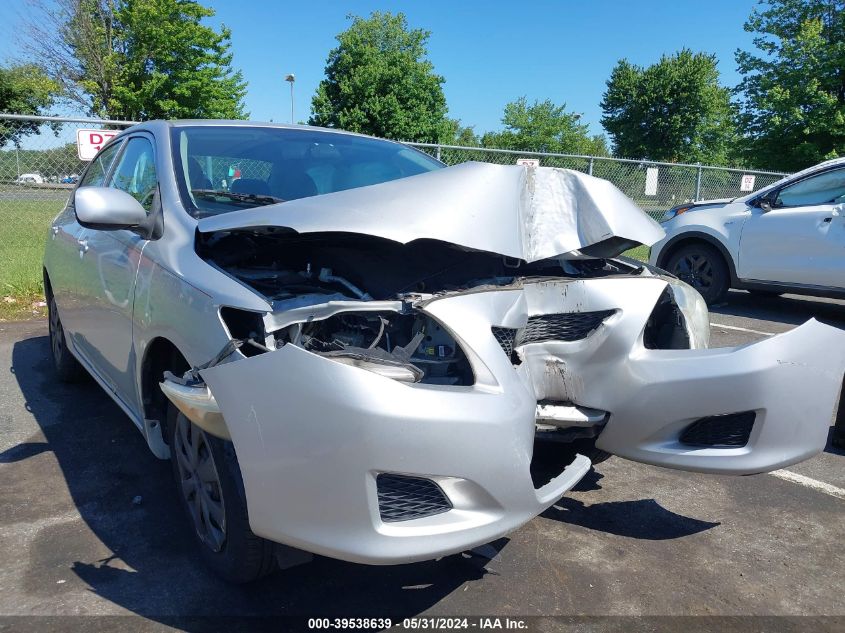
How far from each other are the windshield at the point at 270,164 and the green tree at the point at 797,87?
79.7 ft

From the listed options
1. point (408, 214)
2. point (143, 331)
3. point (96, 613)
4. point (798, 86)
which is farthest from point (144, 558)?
point (798, 86)

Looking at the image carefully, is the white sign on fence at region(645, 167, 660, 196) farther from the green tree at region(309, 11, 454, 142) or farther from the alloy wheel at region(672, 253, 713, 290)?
the green tree at region(309, 11, 454, 142)

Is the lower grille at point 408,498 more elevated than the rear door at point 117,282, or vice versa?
the rear door at point 117,282

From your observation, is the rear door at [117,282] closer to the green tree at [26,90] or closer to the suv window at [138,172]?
the suv window at [138,172]

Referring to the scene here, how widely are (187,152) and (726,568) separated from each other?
3.06 m

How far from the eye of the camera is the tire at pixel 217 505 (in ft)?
7.27

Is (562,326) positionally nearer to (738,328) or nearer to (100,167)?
(100,167)

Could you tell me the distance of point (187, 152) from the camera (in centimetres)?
314

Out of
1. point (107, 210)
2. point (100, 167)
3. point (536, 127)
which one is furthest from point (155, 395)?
point (536, 127)

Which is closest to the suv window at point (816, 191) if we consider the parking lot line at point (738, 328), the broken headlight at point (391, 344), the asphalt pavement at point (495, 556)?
the parking lot line at point (738, 328)

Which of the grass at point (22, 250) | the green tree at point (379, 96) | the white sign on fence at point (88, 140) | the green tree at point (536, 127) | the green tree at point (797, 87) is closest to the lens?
the grass at point (22, 250)

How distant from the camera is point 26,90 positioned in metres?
32.0

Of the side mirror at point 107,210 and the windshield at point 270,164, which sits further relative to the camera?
the windshield at point 270,164

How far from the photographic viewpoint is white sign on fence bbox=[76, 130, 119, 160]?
8.00 metres
